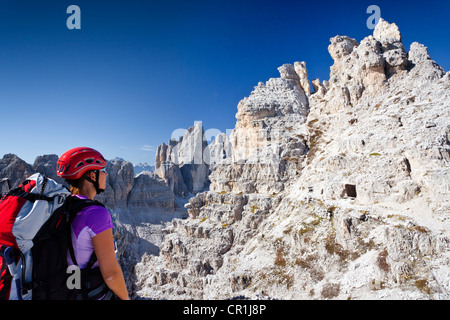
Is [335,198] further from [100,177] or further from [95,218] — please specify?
[95,218]

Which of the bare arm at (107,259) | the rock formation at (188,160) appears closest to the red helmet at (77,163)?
the bare arm at (107,259)

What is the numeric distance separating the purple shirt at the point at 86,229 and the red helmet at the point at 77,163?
3.46 feet

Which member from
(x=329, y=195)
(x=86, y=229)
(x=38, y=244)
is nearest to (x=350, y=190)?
(x=329, y=195)

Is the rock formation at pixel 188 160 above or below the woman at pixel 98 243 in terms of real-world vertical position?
above

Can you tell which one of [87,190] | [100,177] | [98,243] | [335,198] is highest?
[100,177]

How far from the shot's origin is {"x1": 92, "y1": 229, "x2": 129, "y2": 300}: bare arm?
10.8ft

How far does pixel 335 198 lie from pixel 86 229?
36.3 meters

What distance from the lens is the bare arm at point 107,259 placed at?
3.30m

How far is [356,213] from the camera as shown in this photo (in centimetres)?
2802

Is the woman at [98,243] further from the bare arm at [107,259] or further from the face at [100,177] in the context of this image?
the face at [100,177]

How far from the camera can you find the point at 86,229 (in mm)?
3219

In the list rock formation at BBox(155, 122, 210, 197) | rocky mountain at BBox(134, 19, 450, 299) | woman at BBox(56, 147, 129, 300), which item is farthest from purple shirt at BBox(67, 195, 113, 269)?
rock formation at BBox(155, 122, 210, 197)

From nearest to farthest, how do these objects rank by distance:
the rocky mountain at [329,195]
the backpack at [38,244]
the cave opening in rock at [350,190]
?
the backpack at [38,244], the rocky mountain at [329,195], the cave opening in rock at [350,190]
